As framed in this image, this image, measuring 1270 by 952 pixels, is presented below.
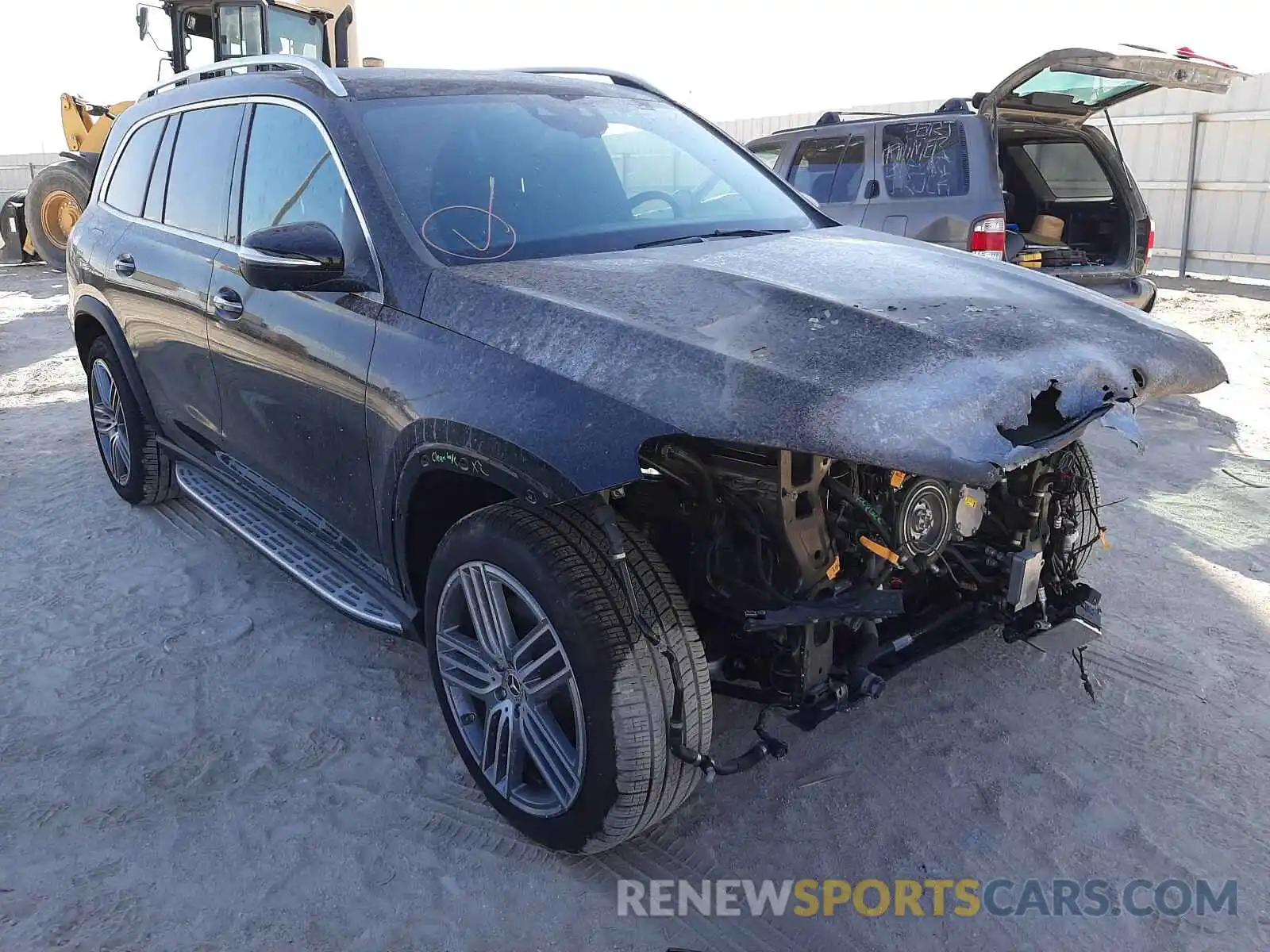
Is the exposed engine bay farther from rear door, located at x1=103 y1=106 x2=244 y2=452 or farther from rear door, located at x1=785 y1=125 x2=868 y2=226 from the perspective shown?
rear door, located at x1=785 y1=125 x2=868 y2=226

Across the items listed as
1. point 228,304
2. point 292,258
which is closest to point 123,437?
point 228,304

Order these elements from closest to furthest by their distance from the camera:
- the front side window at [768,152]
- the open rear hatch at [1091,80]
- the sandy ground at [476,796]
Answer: the sandy ground at [476,796]
the open rear hatch at [1091,80]
the front side window at [768,152]

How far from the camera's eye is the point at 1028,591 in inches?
107

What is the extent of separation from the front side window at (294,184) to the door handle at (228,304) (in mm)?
229

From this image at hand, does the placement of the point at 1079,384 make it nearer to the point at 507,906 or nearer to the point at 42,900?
the point at 507,906

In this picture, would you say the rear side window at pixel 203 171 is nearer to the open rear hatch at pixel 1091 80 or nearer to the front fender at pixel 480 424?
the front fender at pixel 480 424

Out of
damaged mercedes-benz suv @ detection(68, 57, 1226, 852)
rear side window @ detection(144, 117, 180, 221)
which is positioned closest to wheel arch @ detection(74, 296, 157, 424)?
rear side window @ detection(144, 117, 180, 221)

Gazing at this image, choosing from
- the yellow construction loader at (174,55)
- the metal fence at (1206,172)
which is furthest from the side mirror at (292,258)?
the metal fence at (1206,172)

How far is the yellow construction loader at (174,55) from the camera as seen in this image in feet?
37.7

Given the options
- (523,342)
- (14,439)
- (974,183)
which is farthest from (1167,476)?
(14,439)

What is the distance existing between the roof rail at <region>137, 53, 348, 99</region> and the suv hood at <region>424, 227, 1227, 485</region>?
0.98m

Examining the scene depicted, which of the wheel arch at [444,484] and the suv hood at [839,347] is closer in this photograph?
the suv hood at [839,347]

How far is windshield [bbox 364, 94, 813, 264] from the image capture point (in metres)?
2.89

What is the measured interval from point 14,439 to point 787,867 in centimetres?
615
